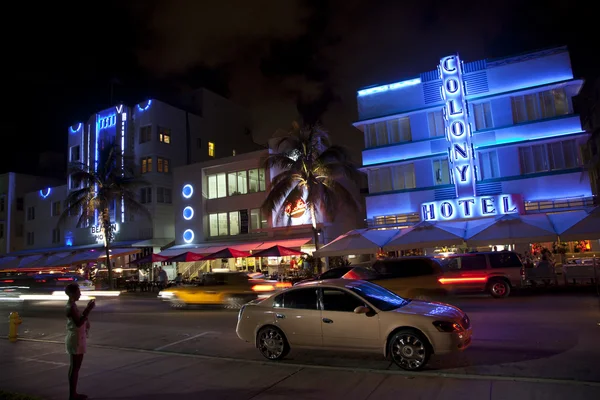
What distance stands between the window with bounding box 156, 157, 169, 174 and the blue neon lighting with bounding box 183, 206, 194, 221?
5.91 metres

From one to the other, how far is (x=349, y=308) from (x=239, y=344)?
3591 millimetres

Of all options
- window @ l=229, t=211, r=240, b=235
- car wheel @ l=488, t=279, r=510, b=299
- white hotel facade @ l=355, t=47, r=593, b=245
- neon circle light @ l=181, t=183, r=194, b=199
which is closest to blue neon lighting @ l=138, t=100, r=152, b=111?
neon circle light @ l=181, t=183, r=194, b=199

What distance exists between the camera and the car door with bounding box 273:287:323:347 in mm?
8320

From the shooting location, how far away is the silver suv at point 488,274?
1708 cm

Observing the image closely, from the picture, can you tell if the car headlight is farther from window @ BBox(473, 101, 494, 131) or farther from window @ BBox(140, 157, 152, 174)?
window @ BBox(140, 157, 152, 174)

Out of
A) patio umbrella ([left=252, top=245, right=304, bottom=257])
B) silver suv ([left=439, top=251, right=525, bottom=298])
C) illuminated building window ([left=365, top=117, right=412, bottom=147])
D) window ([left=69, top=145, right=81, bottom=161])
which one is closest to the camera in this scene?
silver suv ([left=439, top=251, right=525, bottom=298])

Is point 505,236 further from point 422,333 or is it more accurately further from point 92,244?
point 92,244

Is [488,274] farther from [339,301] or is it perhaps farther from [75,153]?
[75,153]

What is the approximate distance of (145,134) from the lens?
4034 cm

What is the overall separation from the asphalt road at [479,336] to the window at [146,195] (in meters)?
21.1

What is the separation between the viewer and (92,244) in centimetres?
4350

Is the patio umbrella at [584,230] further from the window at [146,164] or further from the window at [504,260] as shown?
the window at [146,164]

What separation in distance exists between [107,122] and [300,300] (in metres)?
39.6

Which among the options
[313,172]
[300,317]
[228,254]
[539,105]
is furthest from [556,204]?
[300,317]
